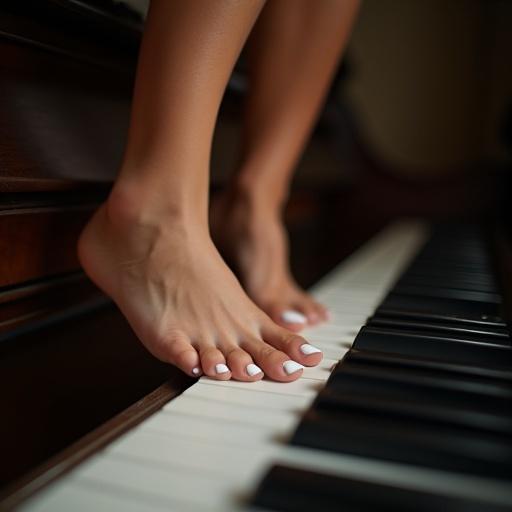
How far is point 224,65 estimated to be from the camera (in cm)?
59

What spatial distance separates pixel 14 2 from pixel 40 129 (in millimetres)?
123

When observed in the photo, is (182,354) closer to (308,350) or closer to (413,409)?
(308,350)

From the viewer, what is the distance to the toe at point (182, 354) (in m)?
0.51

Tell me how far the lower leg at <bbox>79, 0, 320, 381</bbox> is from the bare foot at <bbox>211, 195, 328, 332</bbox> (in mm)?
229

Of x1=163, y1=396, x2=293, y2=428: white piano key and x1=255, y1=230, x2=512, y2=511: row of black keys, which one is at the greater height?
x1=255, y1=230, x2=512, y2=511: row of black keys

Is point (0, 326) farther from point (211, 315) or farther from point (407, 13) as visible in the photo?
point (407, 13)

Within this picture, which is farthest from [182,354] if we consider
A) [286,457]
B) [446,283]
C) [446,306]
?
[446,283]

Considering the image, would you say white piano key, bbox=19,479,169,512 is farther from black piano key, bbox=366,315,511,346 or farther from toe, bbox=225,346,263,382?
black piano key, bbox=366,315,511,346

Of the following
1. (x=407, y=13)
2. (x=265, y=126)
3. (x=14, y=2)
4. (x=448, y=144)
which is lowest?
(x=448, y=144)

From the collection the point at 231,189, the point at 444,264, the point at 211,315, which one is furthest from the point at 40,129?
the point at 444,264

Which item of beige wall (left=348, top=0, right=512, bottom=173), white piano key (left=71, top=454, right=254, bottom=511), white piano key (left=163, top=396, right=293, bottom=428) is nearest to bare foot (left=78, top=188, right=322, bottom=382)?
white piano key (left=163, top=396, right=293, bottom=428)

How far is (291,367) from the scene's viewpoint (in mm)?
489

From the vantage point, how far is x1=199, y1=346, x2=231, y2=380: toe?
0.50 meters

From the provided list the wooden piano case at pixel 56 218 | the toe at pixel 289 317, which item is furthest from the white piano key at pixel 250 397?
the toe at pixel 289 317
